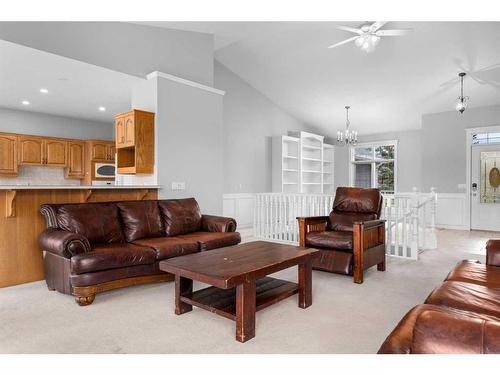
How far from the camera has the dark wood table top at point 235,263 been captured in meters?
2.19

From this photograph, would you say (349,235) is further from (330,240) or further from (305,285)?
(305,285)

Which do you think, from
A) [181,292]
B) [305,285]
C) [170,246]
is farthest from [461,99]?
[181,292]

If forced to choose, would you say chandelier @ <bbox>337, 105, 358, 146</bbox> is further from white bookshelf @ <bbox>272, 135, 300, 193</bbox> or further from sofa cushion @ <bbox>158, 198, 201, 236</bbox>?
sofa cushion @ <bbox>158, 198, 201, 236</bbox>

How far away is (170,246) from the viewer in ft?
11.1

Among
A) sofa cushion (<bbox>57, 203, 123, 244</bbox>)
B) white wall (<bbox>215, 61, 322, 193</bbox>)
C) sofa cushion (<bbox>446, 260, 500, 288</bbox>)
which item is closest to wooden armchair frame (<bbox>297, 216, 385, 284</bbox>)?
sofa cushion (<bbox>446, 260, 500, 288</bbox>)

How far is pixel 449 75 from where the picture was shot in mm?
6375

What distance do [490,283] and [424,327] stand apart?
1.23 m

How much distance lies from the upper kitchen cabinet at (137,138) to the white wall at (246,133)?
8.99ft

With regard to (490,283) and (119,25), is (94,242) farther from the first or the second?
(490,283)

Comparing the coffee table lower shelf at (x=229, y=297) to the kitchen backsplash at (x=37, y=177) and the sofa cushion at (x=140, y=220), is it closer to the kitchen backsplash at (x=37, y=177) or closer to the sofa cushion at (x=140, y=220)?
the sofa cushion at (x=140, y=220)

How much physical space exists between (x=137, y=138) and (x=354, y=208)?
300cm

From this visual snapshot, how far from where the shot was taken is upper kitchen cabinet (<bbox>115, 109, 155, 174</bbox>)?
4.37m
